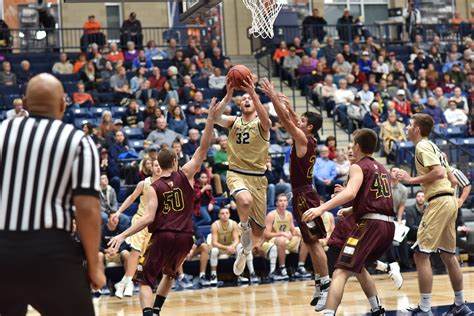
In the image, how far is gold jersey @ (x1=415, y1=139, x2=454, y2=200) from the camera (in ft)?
27.8

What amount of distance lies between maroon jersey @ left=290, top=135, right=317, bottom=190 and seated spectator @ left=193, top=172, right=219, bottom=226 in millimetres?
5804

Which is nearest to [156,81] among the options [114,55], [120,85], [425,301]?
[120,85]

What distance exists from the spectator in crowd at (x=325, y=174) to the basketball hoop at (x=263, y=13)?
4070 mm

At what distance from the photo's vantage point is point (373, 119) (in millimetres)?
19031

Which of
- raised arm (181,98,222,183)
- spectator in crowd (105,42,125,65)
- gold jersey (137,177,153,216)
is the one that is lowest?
gold jersey (137,177,153,216)

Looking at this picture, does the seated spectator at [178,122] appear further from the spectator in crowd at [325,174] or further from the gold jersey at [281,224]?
the gold jersey at [281,224]

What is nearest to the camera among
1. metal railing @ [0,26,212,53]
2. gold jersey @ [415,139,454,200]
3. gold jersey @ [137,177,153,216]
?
gold jersey @ [415,139,454,200]

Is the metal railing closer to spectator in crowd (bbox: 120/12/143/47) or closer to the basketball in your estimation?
spectator in crowd (bbox: 120/12/143/47)

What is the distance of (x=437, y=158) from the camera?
334 inches

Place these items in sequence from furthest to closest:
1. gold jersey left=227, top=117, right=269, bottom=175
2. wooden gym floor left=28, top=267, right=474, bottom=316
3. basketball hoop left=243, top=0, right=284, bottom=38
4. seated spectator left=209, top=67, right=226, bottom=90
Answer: seated spectator left=209, top=67, right=226, bottom=90 < basketball hoop left=243, top=0, right=284, bottom=38 < wooden gym floor left=28, top=267, right=474, bottom=316 < gold jersey left=227, top=117, right=269, bottom=175

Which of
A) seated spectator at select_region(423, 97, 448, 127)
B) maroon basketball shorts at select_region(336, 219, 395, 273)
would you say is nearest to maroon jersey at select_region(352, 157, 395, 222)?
maroon basketball shorts at select_region(336, 219, 395, 273)

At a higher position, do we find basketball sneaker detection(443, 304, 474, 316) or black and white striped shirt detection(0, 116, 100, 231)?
black and white striped shirt detection(0, 116, 100, 231)

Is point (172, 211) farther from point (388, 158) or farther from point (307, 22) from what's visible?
point (307, 22)

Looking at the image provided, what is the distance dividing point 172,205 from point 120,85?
10840 mm
